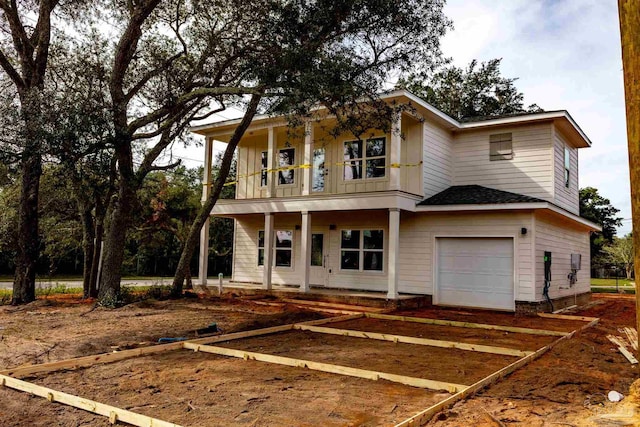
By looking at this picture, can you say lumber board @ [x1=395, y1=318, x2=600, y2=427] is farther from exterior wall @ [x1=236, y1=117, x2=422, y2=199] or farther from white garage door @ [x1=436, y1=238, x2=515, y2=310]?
exterior wall @ [x1=236, y1=117, x2=422, y2=199]

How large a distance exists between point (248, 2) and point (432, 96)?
21978mm

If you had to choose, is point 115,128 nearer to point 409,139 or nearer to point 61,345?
point 61,345

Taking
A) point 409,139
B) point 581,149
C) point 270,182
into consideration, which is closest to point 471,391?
point 409,139

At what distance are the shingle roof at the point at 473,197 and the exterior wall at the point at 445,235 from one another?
44 cm

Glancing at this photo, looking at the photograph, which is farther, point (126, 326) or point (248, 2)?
point (248, 2)

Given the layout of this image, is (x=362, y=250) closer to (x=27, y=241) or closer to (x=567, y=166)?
(x=567, y=166)

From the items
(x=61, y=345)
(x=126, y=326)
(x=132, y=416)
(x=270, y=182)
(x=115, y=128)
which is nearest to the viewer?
(x=132, y=416)

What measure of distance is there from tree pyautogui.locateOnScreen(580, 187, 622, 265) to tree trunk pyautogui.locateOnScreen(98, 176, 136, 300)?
126ft

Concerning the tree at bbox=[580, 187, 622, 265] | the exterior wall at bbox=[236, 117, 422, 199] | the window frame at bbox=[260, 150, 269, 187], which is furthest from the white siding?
the tree at bbox=[580, 187, 622, 265]

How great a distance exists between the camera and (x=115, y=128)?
10734 millimetres

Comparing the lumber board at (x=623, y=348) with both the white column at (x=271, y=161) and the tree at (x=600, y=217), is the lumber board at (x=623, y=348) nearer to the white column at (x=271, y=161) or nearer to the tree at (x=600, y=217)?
the white column at (x=271, y=161)

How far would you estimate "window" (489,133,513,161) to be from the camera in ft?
50.6

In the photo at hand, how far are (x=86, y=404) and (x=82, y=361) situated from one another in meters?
1.94

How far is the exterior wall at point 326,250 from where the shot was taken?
52.2 feet
